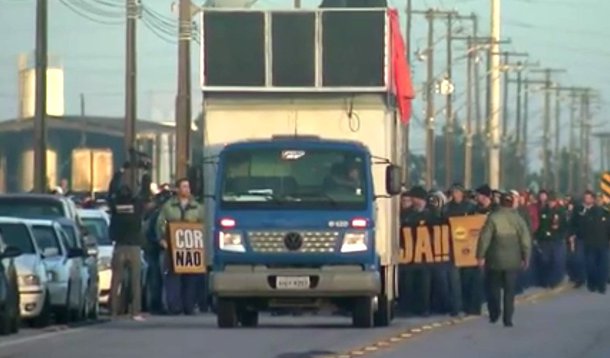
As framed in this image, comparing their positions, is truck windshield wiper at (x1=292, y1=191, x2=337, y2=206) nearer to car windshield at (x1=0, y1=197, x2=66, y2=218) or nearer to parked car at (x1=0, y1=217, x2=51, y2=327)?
parked car at (x1=0, y1=217, x2=51, y2=327)

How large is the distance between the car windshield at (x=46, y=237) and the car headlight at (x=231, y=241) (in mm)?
3376

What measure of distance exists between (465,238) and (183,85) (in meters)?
14.5

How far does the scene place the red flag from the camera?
27.8m

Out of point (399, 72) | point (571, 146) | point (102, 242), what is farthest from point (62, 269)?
point (571, 146)

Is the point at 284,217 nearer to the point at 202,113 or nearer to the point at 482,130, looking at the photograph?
the point at 202,113

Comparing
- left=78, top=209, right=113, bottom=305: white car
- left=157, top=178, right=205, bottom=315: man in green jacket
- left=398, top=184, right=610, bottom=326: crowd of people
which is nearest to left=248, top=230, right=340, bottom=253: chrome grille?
left=398, top=184, right=610, bottom=326: crowd of people

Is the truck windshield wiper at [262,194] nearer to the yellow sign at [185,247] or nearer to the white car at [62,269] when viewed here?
the white car at [62,269]

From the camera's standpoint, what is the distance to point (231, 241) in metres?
26.8

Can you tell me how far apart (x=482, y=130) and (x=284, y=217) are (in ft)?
273

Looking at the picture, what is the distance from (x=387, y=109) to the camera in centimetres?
2766

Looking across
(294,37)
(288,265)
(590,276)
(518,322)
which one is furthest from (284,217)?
(590,276)

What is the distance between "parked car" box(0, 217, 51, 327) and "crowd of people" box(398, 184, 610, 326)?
5.71 meters

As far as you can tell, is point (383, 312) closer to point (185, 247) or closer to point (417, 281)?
point (417, 281)

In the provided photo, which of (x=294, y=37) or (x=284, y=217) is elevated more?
(x=294, y=37)
